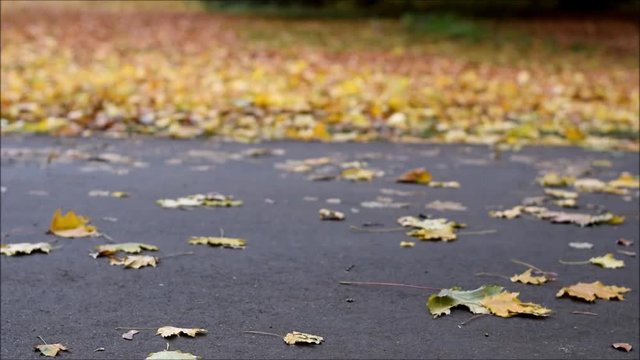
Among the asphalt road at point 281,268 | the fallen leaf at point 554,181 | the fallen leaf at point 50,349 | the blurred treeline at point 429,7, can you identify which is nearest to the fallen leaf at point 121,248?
the asphalt road at point 281,268

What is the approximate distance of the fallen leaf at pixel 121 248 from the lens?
4383 millimetres

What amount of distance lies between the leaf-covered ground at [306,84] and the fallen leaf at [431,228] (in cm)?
272

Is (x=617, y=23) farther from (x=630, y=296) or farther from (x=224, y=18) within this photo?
(x=630, y=296)

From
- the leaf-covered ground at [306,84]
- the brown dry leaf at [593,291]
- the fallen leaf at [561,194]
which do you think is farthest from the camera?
the leaf-covered ground at [306,84]

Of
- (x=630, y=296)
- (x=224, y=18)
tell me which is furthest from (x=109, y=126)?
(x=224, y=18)

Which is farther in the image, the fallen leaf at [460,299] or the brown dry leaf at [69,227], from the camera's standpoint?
the brown dry leaf at [69,227]

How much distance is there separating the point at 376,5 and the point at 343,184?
59.2ft

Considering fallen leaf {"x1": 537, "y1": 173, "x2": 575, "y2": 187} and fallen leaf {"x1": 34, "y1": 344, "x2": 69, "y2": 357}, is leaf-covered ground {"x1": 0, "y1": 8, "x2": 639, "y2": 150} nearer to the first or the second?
fallen leaf {"x1": 537, "y1": 173, "x2": 575, "y2": 187}

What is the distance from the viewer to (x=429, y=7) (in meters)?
22.9

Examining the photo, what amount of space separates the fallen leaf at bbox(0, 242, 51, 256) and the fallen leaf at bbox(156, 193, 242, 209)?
99 cm

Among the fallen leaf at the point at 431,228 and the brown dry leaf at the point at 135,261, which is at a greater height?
Answer: the fallen leaf at the point at 431,228

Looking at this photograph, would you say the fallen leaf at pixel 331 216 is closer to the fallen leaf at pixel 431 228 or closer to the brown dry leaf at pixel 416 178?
the fallen leaf at pixel 431 228

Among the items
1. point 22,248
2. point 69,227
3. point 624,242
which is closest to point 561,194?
point 624,242

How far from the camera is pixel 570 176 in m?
6.48
